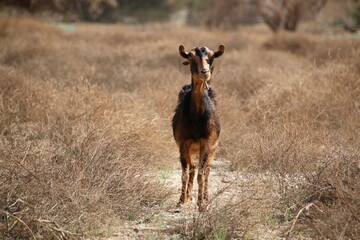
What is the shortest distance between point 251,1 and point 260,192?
24.2 meters

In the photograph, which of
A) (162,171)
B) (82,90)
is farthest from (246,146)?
(82,90)

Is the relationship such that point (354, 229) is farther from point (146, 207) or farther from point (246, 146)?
point (246, 146)

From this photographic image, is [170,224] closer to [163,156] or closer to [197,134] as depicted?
[197,134]

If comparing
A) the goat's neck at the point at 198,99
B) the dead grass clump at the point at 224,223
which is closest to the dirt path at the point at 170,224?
the dead grass clump at the point at 224,223

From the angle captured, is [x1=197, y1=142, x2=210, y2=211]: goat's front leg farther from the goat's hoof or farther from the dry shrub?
the dry shrub

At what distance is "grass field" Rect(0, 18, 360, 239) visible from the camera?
4648 mm

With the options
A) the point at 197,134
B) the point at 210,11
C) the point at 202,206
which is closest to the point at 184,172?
the point at 197,134

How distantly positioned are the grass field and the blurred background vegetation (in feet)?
49.2

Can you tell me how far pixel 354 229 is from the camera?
173 inches

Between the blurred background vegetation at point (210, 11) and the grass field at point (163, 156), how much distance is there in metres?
15.0

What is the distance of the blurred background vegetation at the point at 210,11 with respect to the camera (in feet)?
88.4

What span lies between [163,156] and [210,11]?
105ft

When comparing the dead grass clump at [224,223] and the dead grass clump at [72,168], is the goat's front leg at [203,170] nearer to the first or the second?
the dead grass clump at [72,168]

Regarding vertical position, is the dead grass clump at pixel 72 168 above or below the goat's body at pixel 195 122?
below
